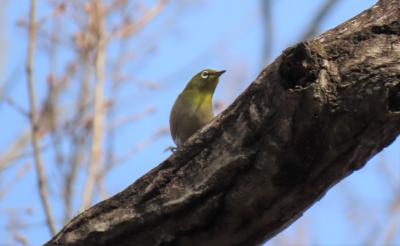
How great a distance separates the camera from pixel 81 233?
264 cm

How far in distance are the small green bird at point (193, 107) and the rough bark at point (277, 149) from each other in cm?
147

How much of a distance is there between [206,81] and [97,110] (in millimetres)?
1649

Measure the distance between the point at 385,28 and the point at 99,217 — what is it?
1.30m

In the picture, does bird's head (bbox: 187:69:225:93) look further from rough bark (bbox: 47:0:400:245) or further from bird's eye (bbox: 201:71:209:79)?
rough bark (bbox: 47:0:400:245)

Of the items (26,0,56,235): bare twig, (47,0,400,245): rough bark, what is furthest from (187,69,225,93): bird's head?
(47,0,400,245): rough bark

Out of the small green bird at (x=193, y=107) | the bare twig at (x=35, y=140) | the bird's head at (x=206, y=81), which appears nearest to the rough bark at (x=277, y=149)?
the small green bird at (x=193, y=107)

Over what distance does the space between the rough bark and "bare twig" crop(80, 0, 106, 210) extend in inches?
118

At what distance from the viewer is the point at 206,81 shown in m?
4.50

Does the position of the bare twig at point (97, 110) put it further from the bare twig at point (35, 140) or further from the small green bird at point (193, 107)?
the small green bird at point (193, 107)

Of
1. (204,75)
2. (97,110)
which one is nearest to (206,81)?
(204,75)

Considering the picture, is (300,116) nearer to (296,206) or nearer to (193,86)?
(296,206)

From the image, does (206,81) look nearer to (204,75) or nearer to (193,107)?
(204,75)

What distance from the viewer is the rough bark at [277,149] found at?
2252 millimetres

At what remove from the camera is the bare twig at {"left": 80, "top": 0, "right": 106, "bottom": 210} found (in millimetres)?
5691
